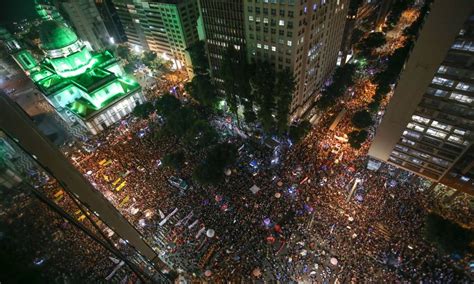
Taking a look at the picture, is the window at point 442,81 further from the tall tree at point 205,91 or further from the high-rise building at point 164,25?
the high-rise building at point 164,25

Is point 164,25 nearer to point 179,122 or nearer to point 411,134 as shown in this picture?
point 179,122

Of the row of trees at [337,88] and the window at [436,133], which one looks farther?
the row of trees at [337,88]

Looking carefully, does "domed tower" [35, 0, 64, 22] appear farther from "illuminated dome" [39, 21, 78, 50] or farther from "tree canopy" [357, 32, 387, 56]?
"tree canopy" [357, 32, 387, 56]

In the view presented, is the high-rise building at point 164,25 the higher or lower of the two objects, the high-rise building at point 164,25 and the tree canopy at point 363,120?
the higher

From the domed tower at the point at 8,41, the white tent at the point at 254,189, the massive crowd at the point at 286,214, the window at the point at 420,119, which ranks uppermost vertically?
the domed tower at the point at 8,41

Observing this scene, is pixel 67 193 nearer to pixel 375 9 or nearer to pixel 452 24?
pixel 452 24

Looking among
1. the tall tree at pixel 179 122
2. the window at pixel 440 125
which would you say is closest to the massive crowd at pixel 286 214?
the tall tree at pixel 179 122

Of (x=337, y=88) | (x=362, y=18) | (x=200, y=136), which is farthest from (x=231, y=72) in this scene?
(x=362, y=18)

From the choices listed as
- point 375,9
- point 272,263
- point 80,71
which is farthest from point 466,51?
point 80,71
